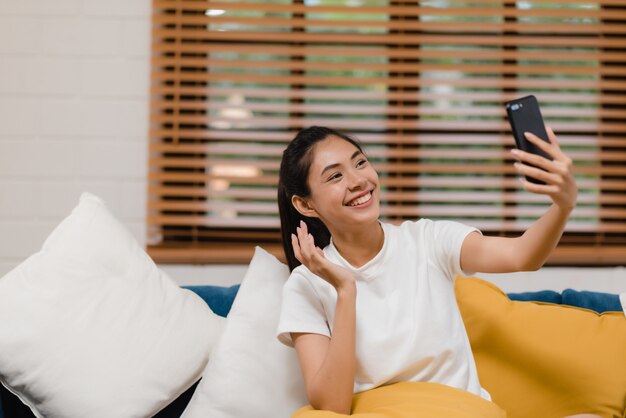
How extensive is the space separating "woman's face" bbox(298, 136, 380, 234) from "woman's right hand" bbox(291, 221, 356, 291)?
0.10m

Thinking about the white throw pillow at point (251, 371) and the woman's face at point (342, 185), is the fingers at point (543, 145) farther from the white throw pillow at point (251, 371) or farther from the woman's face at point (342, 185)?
the white throw pillow at point (251, 371)

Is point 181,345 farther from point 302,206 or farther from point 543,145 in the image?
point 543,145

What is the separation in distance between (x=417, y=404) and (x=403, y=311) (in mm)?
234

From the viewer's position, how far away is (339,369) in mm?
1479

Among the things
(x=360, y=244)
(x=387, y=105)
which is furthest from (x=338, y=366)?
(x=387, y=105)

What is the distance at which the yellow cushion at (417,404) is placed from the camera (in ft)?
4.56

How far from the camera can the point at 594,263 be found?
7.98ft

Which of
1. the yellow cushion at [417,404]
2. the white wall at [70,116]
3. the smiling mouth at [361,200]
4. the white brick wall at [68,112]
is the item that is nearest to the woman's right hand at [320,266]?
the smiling mouth at [361,200]

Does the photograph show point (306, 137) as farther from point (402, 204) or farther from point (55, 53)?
point (55, 53)

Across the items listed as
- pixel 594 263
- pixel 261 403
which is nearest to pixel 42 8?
pixel 261 403

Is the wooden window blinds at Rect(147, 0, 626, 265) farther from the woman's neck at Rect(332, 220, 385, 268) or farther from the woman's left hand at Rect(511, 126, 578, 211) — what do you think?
the woman's left hand at Rect(511, 126, 578, 211)

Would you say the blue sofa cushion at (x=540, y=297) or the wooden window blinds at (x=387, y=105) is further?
the wooden window blinds at (x=387, y=105)

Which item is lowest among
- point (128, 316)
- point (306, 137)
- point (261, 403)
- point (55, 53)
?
point (261, 403)

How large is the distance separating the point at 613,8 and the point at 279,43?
1.12 meters
